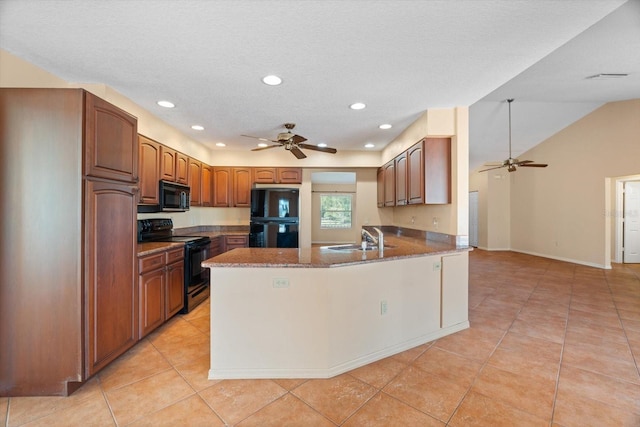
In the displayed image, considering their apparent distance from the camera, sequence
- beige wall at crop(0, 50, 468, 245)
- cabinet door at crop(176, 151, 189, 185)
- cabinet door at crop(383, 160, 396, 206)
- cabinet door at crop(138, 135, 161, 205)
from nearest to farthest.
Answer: beige wall at crop(0, 50, 468, 245) < cabinet door at crop(138, 135, 161, 205) < cabinet door at crop(176, 151, 189, 185) < cabinet door at crop(383, 160, 396, 206)

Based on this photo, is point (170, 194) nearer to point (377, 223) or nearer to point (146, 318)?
point (146, 318)

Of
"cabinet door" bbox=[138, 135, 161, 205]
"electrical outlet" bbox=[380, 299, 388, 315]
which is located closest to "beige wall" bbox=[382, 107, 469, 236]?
"electrical outlet" bbox=[380, 299, 388, 315]

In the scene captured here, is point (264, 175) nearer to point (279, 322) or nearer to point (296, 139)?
point (296, 139)

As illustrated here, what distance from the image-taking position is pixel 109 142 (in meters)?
2.02

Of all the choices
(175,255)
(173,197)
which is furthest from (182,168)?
(175,255)

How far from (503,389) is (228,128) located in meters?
4.05

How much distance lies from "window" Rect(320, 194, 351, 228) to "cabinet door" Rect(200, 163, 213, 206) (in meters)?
4.66

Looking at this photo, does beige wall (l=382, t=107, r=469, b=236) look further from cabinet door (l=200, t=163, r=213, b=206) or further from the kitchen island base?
cabinet door (l=200, t=163, r=213, b=206)

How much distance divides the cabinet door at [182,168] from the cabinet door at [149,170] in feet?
1.52

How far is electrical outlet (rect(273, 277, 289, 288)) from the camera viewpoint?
2.00 meters

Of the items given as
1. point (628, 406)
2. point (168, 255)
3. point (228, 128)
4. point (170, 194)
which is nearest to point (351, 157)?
point (228, 128)

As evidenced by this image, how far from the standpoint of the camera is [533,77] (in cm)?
335

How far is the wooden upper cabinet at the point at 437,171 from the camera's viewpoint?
3078 millimetres

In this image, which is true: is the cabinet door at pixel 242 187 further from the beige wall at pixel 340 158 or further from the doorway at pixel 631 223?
the doorway at pixel 631 223
